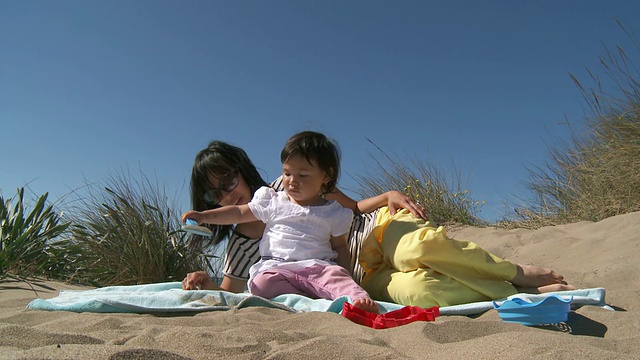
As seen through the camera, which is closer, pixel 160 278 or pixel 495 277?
pixel 495 277

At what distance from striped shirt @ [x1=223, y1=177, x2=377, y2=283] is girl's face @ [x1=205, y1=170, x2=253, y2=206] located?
241 millimetres

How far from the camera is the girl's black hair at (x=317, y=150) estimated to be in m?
3.15

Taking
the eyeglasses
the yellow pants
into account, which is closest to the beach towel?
the yellow pants

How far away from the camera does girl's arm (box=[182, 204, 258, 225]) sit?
2933 mm

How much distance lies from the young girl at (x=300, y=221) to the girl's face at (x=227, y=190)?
42cm

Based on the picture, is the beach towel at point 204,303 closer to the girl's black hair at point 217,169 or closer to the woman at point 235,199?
the woman at point 235,199

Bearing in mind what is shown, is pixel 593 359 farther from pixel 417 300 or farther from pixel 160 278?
pixel 160 278

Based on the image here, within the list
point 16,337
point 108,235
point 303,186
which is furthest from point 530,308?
point 108,235

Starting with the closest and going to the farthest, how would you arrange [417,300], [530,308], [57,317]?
1. [530,308]
2. [57,317]
3. [417,300]

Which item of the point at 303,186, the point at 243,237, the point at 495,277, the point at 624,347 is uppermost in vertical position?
the point at 303,186

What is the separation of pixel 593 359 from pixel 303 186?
207 cm

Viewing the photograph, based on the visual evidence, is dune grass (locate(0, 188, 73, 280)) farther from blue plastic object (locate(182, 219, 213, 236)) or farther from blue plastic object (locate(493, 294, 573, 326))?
blue plastic object (locate(493, 294, 573, 326))

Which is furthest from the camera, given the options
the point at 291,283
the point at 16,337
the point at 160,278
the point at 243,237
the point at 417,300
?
the point at 160,278

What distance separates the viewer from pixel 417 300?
2691 mm
